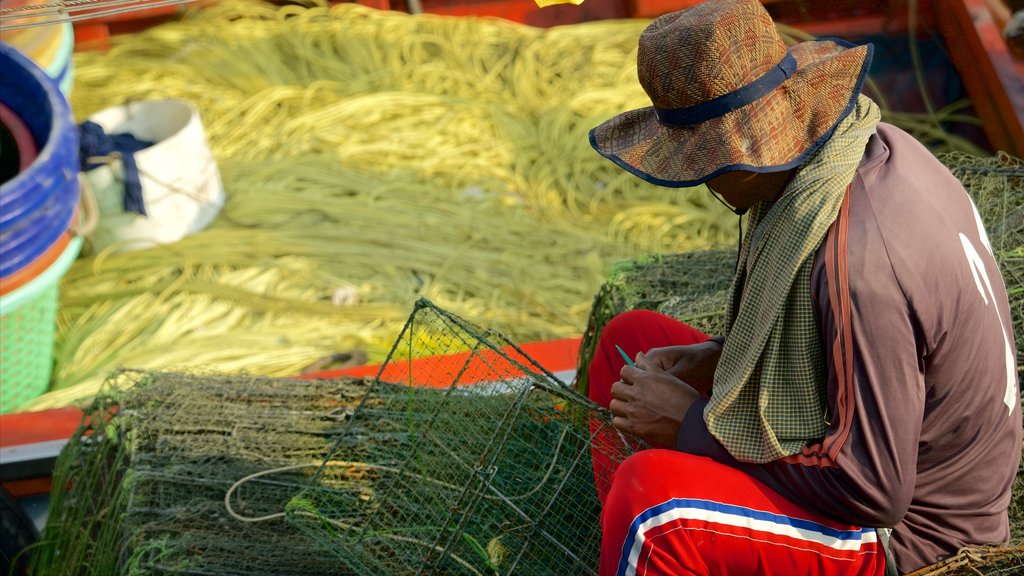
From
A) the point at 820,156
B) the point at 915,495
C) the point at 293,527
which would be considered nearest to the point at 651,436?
the point at 915,495

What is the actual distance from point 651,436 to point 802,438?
1.14 feet

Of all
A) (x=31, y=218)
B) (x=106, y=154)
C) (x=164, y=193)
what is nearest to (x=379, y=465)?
(x=31, y=218)

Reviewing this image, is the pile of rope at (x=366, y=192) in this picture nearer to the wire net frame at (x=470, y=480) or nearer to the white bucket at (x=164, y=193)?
the white bucket at (x=164, y=193)

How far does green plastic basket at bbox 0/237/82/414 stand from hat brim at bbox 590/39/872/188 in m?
2.81

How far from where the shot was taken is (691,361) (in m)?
2.52

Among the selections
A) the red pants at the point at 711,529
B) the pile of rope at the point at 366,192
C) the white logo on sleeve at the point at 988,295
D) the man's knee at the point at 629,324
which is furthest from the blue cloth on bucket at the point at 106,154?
the white logo on sleeve at the point at 988,295

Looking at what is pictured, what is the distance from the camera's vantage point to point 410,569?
2.56 meters

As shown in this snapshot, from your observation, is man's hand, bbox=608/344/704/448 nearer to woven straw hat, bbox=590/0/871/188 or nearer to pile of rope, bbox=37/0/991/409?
woven straw hat, bbox=590/0/871/188

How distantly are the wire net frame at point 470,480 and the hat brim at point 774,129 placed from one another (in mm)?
584

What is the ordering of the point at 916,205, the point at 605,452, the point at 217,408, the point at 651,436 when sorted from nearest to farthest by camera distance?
the point at 916,205, the point at 651,436, the point at 605,452, the point at 217,408

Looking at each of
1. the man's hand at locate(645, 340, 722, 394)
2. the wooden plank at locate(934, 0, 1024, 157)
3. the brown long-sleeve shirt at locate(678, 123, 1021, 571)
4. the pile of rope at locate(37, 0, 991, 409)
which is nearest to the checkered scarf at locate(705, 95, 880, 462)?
the brown long-sleeve shirt at locate(678, 123, 1021, 571)

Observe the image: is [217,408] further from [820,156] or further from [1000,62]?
[1000,62]

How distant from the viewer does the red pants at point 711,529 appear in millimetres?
2021

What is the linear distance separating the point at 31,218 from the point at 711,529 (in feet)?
9.91
